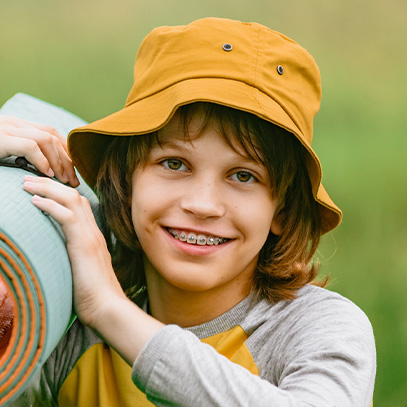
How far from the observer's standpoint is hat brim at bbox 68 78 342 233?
5.38 feet

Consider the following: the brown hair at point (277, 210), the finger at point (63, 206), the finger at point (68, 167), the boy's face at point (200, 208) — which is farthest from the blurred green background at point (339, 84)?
the finger at point (63, 206)

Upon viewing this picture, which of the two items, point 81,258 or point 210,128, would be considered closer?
point 81,258

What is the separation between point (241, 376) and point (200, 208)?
435 millimetres

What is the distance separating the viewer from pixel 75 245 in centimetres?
152

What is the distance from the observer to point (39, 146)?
1774 mm

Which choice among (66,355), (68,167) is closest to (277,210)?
(68,167)

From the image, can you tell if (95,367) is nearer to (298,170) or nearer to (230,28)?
(298,170)

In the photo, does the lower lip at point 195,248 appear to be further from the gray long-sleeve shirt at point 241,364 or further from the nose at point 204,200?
the gray long-sleeve shirt at point 241,364

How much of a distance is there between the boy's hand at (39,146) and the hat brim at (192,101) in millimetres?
55

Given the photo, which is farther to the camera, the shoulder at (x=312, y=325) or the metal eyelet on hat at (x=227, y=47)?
the metal eyelet on hat at (x=227, y=47)

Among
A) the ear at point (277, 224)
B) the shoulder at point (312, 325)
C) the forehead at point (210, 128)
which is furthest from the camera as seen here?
the ear at point (277, 224)

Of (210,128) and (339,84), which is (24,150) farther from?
(339,84)

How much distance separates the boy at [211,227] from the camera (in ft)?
4.98

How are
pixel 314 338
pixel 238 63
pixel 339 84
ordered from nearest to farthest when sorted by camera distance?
pixel 314 338 < pixel 238 63 < pixel 339 84
